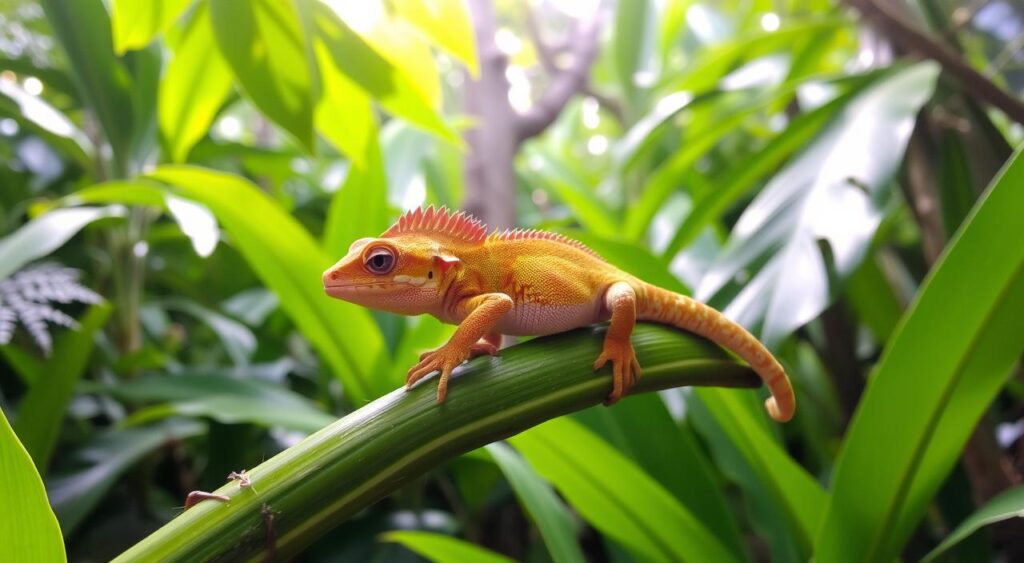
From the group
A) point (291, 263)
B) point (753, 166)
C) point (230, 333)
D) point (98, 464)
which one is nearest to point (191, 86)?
point (291, 263)

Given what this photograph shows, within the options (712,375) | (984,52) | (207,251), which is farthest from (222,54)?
(984,52)

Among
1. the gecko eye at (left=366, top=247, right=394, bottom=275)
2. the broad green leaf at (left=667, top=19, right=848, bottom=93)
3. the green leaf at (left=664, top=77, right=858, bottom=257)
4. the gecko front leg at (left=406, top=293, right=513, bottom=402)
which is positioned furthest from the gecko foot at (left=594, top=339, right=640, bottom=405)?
the broad green leaf at (left=667, top=19, right=848, bottom=93)

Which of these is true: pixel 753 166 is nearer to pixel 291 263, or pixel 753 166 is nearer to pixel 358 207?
pixel 358 207

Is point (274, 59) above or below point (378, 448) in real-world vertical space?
above

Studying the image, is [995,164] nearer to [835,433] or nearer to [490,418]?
[835,433]

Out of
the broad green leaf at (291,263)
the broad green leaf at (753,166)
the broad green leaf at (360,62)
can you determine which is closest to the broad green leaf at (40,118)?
the broad green leaf at (291,263)

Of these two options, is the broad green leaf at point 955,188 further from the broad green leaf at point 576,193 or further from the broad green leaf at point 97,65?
the broad green leaf at point 97,65
